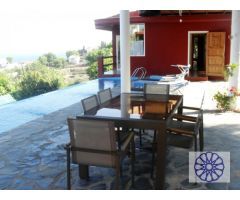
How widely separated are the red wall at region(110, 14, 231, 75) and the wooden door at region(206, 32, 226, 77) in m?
0.22

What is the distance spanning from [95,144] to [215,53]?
1040 centimetres

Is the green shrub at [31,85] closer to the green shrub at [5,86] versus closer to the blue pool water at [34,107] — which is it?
the green shrub at [5,86]

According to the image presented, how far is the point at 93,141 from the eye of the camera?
2.88 metres

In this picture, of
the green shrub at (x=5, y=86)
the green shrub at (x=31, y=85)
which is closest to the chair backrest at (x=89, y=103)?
the green shrub at (x=31, y=85)

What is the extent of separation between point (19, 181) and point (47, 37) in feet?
111

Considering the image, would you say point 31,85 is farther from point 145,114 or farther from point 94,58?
point 145,114

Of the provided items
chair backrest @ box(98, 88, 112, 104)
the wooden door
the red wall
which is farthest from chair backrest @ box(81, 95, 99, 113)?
the wooden door

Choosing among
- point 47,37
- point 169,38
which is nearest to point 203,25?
point 169,38

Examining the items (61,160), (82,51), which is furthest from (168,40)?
(82,51)

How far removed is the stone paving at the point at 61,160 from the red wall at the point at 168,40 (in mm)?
6545

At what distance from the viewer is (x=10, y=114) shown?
24.4 ft

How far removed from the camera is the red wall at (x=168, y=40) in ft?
39.7

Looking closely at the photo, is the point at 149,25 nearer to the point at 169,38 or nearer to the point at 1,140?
the point at 169,38

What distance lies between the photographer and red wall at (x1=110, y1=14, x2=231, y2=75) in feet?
39.7
